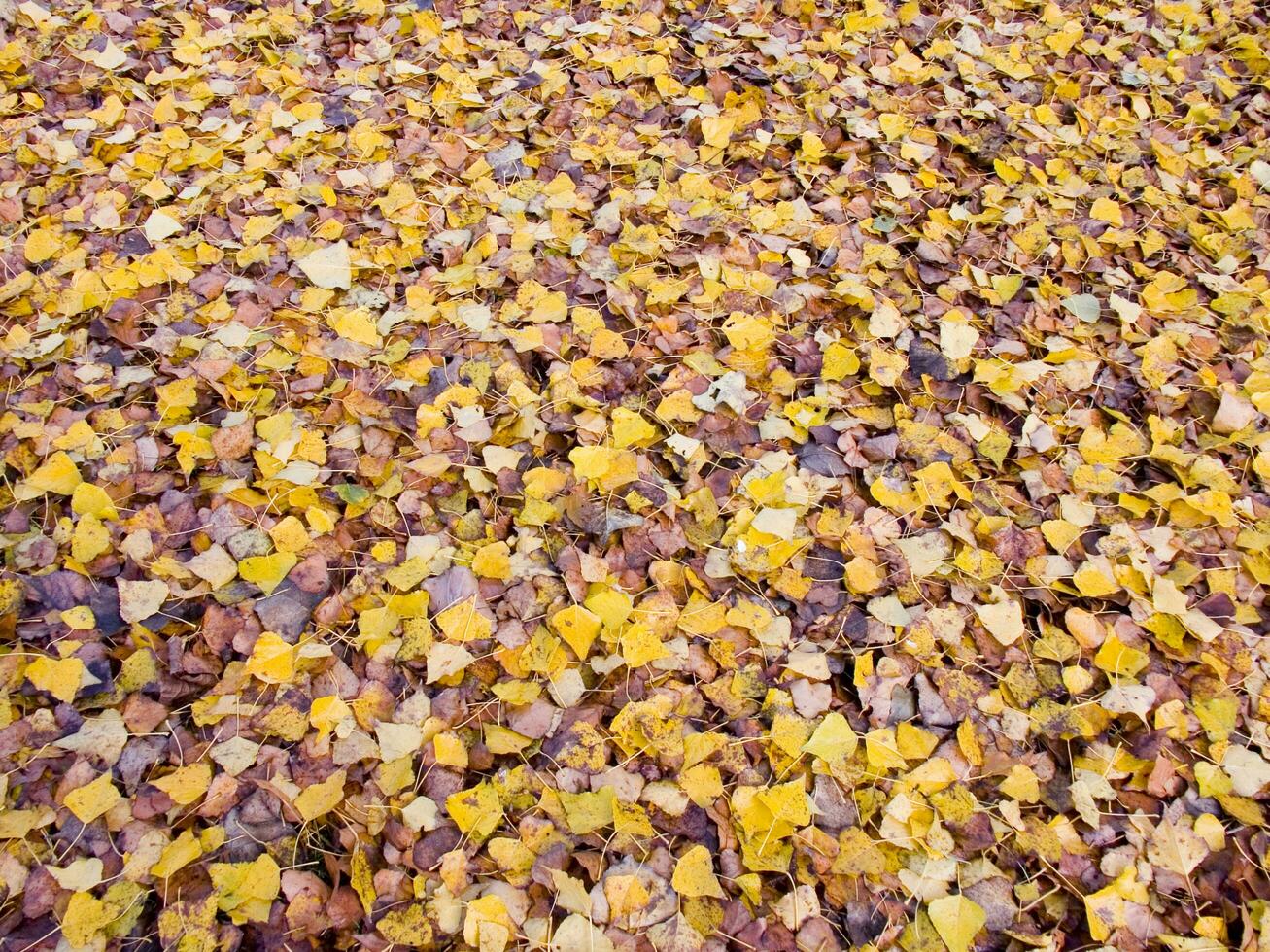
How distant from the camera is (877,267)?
184cm

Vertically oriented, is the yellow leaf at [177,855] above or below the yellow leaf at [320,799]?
below

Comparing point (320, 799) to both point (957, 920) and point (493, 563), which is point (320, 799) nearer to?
point (493, 563)

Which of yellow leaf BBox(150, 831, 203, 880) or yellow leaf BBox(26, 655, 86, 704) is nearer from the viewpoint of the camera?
yellow leaf BBox(150, 831, 203, 880)

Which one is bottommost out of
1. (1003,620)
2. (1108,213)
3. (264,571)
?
(264,571)

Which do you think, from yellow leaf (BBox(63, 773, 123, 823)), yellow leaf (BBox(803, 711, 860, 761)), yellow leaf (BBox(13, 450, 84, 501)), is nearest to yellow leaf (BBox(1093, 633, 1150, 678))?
yellow leaf (BBox(803, 711, 860, 761))

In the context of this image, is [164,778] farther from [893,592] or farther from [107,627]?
[893,592]

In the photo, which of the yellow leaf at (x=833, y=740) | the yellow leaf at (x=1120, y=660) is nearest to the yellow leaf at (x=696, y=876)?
the yellow leaf at (x=833, y=740)

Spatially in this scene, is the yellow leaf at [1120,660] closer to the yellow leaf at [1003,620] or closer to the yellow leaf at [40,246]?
the yellow leaf at [1003,620]

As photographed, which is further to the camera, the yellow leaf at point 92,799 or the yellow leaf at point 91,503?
the yellow leaf at point 91,503

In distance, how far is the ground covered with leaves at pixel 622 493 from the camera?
44.3 inches

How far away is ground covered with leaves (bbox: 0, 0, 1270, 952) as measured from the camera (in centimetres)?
112

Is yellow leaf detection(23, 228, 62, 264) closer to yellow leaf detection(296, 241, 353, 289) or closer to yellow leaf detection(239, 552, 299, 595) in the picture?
yellow leaf detection(296, 241, 353, 289)

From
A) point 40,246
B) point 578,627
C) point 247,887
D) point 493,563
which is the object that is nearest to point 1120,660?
point 578,627

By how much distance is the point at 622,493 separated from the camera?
1.46m
